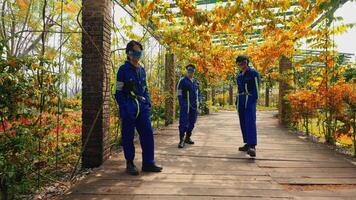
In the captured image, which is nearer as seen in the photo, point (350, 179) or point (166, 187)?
point (166, 187)

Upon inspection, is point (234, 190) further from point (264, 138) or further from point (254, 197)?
point (264, 138)

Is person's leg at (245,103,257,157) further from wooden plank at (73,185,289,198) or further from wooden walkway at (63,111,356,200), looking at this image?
wooden plank at (73,185,289,198)

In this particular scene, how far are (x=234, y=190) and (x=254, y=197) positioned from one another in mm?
294

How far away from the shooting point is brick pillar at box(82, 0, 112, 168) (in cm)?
473

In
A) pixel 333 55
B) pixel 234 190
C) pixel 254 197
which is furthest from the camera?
pixel 333 55

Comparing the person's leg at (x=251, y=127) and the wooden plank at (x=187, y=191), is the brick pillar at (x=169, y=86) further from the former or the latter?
the wooden plank at (x=187, y=191)

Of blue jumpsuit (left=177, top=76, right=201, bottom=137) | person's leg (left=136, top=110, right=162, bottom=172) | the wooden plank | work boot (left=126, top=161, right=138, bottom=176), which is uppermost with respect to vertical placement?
blue jumpsuit (left=177, top=76, right=201, bottom=137)

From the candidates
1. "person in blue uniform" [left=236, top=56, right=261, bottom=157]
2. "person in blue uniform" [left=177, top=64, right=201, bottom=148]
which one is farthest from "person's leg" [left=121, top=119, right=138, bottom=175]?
"person in blue uniform" [left=177, top=64, right=201, bottom=148]

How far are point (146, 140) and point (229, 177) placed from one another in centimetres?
121

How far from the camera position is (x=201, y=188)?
373cm

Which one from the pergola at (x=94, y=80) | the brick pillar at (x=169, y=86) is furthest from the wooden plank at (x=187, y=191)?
the brick pillar at (x=169, y=86)

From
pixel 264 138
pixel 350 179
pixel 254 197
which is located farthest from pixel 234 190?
pixel 264 138

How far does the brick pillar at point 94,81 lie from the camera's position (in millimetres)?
4730

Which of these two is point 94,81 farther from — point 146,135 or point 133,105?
point 146,135
